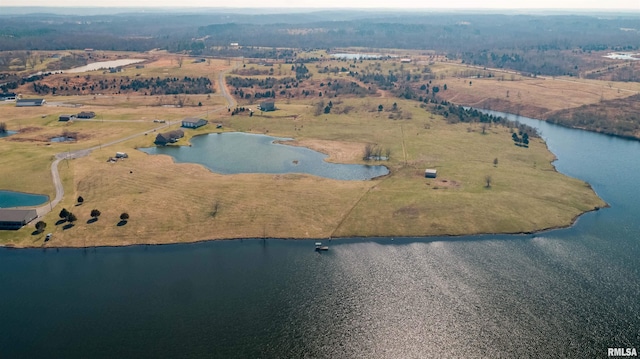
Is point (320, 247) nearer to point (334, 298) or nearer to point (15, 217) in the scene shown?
point (334, 298)

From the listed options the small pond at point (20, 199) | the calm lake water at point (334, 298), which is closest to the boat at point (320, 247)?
the calm lake water at point (334, 298)

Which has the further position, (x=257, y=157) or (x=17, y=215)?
(x=257, y=157)

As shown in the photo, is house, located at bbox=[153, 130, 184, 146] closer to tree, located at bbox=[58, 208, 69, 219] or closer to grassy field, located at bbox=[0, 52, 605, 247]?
grassy field, located at bbox=[0, 52, 605, 247]

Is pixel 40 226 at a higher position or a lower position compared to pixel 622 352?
higher

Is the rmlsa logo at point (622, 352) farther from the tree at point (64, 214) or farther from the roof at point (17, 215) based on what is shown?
the roof at point (17, 215)

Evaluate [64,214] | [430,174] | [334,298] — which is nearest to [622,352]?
[334,298]

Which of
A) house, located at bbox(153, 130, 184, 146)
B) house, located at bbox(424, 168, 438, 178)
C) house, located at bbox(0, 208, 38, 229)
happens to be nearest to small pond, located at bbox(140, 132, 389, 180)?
house, located at bbox(153, 130, 184, 146)

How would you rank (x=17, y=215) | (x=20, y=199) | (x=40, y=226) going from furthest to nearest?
1. (x=20, y=199)
2. (x=17, y=215)
3. (x=40, y=226)

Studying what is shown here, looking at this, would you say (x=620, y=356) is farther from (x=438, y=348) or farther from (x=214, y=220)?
(x=214, y=220)
